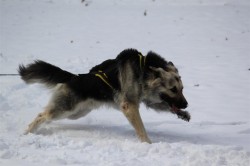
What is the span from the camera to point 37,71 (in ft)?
21.7

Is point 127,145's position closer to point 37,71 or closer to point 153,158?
point 153,158

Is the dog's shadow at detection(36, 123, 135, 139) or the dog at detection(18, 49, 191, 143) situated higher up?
the dog at detection(18, 49, 191, 143)

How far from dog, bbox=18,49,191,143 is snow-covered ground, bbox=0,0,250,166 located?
0.28m

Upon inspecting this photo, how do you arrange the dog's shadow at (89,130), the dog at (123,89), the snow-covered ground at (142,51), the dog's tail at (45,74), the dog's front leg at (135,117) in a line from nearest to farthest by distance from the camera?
1. the snow-covered ground at (142,51)
2. the dog's front leg at (135,117)
3. the dog at (123,89)
4. the dog's shadow at (89,130)
5. the dog's tail at (45,74)

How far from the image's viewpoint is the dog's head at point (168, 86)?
235 inches

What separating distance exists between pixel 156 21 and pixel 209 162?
1225cm

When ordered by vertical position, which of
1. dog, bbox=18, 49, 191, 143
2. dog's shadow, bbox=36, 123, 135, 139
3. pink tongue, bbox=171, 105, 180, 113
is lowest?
dog's shadow, bbox=36, 123, 135, 139

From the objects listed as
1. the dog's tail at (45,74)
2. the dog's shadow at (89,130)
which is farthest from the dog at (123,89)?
the dog's shadow at (89,130)

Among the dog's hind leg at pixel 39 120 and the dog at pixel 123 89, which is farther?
the dog's hind leg at pixel 39 120

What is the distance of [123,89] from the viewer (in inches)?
238

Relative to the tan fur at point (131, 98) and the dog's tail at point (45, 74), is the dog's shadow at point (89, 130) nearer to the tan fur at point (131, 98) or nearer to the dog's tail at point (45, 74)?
the tan fur at point (131, 98)

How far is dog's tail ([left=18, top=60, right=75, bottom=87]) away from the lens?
6582 mm

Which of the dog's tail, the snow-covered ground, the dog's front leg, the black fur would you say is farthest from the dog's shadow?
the dog's tail

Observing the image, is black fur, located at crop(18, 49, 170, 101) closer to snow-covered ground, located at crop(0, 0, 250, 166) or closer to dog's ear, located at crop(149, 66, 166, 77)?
dog's ear, located at crop(149, 66, 166, 77)
